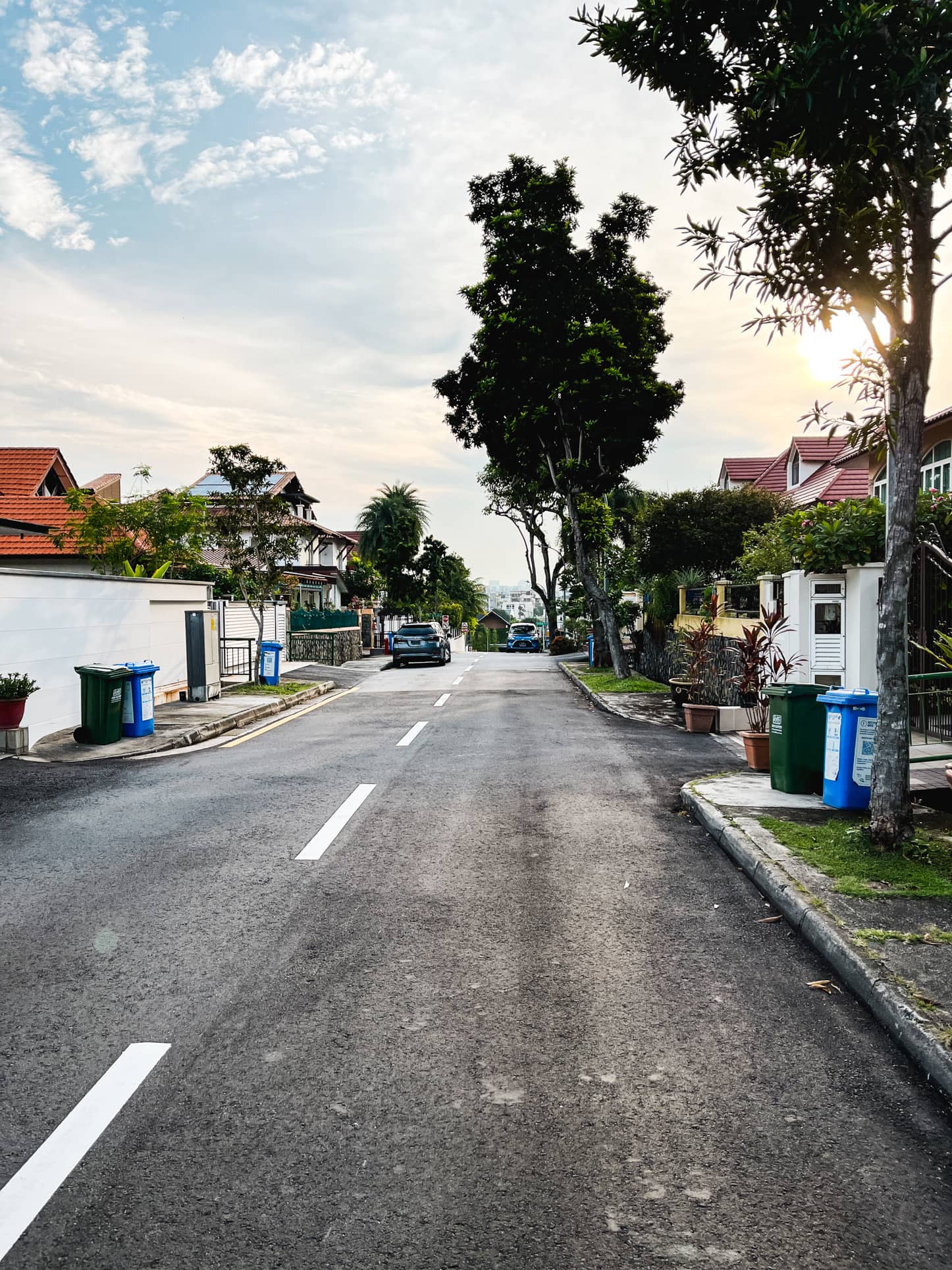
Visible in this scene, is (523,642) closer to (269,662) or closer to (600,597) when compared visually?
(600,597)

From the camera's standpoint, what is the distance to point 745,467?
144 feet

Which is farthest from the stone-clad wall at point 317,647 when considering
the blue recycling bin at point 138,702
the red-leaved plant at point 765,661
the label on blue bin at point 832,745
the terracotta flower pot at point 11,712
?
the label on blue bin at point 832,745

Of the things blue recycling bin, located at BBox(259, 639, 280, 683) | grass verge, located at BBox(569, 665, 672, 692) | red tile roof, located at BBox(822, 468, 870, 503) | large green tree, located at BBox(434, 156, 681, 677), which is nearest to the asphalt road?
grass verge, located at BBox(569, 665, 672, 692)

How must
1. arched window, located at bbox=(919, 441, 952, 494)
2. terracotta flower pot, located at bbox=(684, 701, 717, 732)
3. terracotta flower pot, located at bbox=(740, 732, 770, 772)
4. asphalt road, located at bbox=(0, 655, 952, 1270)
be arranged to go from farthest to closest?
arched window, located at bbox=(919, 441, 952, 494) → terracotta flower pot, located at bbox=(684, 701, 717, 732) → terracotta flower pot, located at bbox=(740, 732, 770, 772) → asphalt road, located at bbox=(0, 655, 952, 1270)

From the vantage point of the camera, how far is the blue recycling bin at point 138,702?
1377 centimetres

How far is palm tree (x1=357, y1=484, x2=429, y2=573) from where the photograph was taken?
63.1 meters

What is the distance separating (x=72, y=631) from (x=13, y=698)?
107 inches

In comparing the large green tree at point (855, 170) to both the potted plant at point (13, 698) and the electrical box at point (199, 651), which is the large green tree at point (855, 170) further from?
the electrical box at point (199, 651)

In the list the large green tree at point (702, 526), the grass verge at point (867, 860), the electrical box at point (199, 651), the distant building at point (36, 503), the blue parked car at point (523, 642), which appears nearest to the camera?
the grass verge at point (867, 860)

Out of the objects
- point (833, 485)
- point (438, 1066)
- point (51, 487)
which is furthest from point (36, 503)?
point (438, 1066)

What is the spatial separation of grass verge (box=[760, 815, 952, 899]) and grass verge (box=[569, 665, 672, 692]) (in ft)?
46.9

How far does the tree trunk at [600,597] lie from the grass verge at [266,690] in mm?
7959

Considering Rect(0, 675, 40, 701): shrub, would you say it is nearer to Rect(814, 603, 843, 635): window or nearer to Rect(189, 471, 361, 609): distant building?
Rect(814, 603, 843, 635): window

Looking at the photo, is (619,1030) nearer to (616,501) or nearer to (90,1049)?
(90,1049)
